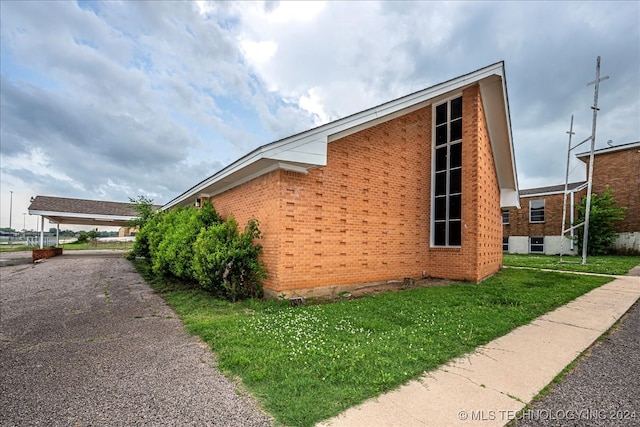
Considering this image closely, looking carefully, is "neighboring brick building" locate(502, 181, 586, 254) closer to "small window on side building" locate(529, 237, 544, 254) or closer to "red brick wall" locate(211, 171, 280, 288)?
"small window on side building" locate(529, 237, 544, 254)

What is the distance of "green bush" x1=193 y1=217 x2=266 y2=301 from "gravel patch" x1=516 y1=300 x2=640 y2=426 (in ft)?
18.3

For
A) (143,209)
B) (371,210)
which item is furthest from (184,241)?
(143,209)

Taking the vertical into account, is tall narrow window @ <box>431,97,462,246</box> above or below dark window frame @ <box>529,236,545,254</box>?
above

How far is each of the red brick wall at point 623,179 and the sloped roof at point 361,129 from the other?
682 inches

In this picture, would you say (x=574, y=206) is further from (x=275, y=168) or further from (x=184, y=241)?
(x=184, y=241)

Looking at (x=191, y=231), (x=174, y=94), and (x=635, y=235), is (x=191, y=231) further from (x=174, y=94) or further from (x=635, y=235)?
(x=635, y=235)

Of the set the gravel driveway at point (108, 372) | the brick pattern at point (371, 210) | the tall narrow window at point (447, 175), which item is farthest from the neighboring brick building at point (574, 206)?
the gravel driveway at point (108, 372)

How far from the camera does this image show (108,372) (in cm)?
338

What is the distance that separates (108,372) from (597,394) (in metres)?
5.06

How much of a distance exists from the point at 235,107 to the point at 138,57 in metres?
7.04

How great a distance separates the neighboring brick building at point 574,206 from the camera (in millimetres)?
22438

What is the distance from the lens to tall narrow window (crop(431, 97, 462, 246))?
971cm

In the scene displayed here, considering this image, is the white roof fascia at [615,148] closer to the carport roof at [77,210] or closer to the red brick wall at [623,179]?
the red brick wall at [623,179]

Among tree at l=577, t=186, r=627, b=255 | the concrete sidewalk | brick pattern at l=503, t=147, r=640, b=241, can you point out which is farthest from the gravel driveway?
brick pattern at l=503, t=147, r=640, b=241
